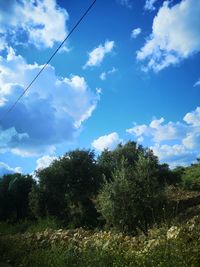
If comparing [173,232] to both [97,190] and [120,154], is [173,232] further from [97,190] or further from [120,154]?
[120,154]

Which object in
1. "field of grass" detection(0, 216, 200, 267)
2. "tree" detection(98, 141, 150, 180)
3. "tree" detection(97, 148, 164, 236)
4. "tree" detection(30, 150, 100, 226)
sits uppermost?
"tree" detection(98, 141, 150, 180)

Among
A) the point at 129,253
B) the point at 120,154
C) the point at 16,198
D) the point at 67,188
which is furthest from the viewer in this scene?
the point at 120,154

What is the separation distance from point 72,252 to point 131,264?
126 inches

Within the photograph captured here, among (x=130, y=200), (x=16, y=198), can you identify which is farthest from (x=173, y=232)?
(x=16, y=198)

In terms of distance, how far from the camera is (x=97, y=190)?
33625 mm

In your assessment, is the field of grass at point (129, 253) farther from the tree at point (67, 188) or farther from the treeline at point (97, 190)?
the tree at point (67, 188)

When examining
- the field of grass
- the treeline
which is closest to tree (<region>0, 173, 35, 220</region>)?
the treeline

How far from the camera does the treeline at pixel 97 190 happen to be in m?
19.5

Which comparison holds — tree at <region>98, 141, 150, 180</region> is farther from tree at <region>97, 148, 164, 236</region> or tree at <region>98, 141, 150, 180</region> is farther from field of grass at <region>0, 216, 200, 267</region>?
field of grass at <region>0, 216, 200, 267</region>

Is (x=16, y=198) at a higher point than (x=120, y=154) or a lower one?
lower

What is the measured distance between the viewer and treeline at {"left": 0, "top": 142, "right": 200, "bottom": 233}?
19.5 metres

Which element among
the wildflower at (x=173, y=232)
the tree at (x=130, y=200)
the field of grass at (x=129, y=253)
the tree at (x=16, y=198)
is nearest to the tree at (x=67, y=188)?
the tree at (x=16, y=198)

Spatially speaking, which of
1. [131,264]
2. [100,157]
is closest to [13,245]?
[131,264]

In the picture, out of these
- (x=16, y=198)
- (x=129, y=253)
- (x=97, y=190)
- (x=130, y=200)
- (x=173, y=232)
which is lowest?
(x=129, y=253)
